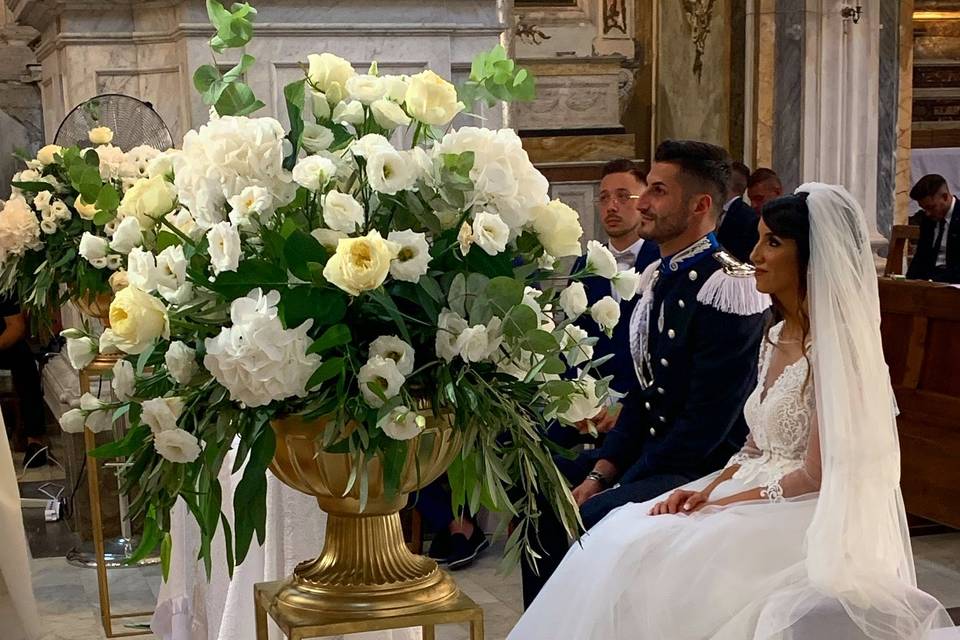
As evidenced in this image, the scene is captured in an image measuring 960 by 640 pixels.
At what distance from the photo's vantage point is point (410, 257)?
2129 millimetres

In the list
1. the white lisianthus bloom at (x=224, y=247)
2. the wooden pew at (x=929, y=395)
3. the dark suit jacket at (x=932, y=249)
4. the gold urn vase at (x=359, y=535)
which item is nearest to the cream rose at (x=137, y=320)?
the white lisianthus bloom at (x=224, y=247)

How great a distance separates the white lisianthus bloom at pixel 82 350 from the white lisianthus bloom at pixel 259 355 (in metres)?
0.40

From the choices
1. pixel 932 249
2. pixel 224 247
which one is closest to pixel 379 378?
pixel 224 247

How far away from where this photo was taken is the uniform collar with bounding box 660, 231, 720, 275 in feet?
14.3

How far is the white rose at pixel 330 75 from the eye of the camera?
2.29 meters

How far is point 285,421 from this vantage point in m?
2.17

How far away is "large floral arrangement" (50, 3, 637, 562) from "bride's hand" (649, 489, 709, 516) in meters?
1.66

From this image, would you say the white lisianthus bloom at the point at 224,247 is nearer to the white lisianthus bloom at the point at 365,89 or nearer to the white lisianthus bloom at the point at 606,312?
the white lisianthus bloom at the point at 365,89

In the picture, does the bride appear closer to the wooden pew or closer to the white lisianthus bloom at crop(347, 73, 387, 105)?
the white lisianthus bloom at crop(347, 73, 387, 105)

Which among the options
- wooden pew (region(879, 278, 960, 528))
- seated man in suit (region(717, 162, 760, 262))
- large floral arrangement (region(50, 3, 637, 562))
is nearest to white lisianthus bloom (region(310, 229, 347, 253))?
large floral arrangement (region(50, 3, 637, 562))

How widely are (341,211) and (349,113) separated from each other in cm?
27

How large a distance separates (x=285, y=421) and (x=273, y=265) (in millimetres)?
239

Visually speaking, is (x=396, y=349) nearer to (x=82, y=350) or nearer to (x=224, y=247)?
(x=224, y=247)

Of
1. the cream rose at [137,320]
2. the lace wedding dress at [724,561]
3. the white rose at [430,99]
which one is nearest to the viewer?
the cream rose at [137,320]
